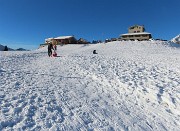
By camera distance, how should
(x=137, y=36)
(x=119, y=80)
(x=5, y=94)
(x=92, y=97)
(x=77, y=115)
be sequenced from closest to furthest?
(x=77, y=115)
(x=5, y=94)
(x=92, y=97)
(x=119, y=80)
(x=137, y=36)

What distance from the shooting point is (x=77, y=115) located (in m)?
7.31

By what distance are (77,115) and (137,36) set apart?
89421 mm

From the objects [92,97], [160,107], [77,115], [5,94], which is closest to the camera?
[77,115]

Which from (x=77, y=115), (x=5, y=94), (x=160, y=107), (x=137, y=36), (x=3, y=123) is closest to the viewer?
(x=3, y=123)

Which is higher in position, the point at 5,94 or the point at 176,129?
the point at 5,94

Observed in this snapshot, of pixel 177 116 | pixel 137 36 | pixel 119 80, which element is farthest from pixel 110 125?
pixel 137 36

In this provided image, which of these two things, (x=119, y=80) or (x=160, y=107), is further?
(x=119, y=80)

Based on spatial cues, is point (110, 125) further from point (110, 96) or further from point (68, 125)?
point (110, 96)

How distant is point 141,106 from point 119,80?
13.0 feet

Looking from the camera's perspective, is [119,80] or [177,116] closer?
[177,116]

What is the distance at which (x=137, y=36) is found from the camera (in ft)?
303

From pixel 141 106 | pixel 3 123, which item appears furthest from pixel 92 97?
pixel 3 123

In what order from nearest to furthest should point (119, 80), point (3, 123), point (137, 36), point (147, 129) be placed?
1. point (3, 123)
2. point (147, 129)
3. point (119, 80)
4. point (137, 36)

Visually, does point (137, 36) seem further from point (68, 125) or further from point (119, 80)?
point (68, 125)
